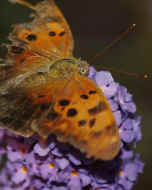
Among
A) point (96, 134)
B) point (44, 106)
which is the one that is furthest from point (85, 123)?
point (44, 106)

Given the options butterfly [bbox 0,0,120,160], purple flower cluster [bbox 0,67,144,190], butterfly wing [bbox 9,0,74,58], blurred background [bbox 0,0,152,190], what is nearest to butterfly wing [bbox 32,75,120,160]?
butterfly [bbox 0,0,120,160]

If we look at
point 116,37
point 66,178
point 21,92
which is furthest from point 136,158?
point 116,37

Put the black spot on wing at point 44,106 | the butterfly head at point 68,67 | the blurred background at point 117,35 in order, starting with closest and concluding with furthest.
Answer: the black spot on wing at point 44,106
the butterfly head at point 68,67
the blurred background at point 117,35

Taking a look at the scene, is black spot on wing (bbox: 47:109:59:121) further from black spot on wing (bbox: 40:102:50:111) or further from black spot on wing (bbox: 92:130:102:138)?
black spot on wing (bbox: 92:130:102:138)

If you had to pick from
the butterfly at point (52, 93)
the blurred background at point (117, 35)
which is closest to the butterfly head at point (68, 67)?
the butterfly at point (52, 93)

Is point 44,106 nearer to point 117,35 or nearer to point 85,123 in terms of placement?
point 85,123

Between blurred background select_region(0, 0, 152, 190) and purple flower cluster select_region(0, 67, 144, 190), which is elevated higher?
blurred background select_region(0, 0, 152, 190)

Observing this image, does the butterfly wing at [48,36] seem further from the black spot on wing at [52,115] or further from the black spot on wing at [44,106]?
the black spot on wing at [52,115]

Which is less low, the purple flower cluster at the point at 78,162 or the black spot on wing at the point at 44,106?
the black spot on wing at the point at 44,106
